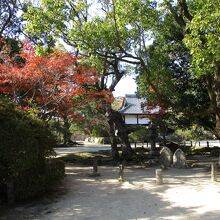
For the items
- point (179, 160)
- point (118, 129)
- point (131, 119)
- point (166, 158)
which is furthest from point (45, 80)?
point (131, 119)

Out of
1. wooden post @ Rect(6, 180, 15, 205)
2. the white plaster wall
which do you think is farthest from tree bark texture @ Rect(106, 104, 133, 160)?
the white plaster wall

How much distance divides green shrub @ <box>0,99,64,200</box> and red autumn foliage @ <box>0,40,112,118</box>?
282 cm

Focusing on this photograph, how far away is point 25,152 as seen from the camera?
9688 mm

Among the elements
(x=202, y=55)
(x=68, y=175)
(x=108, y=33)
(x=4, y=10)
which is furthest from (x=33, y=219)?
(x=4, y=10)

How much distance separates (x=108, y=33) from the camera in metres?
13.8

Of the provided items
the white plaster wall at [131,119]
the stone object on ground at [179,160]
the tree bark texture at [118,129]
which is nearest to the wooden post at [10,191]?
the stone object on ground at [179,160]

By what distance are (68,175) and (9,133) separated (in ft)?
19.1

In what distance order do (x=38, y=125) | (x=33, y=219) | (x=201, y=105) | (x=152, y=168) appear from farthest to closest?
(x=201, y=105)
(x=152, y=168)
(x=38, y=125)
(x=33, y=219)

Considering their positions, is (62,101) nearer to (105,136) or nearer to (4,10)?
(4,10)

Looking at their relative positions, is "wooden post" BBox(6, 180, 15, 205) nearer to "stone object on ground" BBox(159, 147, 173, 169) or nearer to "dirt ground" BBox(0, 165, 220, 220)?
"dirt ground" BBox(0, 165, 220, 220)

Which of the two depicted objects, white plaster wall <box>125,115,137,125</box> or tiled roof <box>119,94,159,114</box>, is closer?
tiled roof <box>119,94,159,114</box>

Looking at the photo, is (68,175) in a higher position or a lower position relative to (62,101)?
lower

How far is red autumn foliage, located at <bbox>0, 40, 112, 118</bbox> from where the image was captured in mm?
13617

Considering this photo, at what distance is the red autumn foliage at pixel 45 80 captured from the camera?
13.6 meters
